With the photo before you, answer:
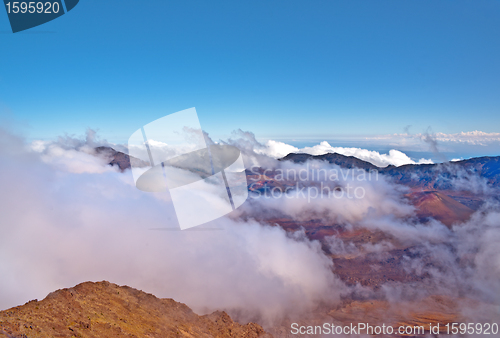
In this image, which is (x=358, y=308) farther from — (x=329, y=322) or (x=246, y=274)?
(x=246, y=274)

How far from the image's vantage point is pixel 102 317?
29078mm

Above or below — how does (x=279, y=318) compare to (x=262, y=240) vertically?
below

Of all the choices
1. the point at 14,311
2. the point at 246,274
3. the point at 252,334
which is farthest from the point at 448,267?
the point at 14,311

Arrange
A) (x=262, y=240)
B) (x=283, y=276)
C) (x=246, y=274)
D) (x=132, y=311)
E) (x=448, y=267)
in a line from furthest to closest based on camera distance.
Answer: (x=448, y=267) < (x=262, y=240) < (x=283, y=276) < (x=246, y=274) < (x=132, y=311)

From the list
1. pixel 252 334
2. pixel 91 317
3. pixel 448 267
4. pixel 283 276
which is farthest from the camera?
pixel 448 267

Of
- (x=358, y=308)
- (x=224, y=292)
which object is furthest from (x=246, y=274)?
(x=358, y=308)

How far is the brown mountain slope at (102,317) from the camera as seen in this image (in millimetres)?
21142

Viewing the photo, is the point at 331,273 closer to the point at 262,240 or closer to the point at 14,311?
the point at 262,240

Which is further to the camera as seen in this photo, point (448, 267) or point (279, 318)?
point (448, 267)

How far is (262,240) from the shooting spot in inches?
7165

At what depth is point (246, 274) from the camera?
5659 inches

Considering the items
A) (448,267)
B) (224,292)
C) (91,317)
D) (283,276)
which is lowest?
(448,267)

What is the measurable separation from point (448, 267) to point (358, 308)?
338 feet

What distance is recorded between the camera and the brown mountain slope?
21.1 meters
